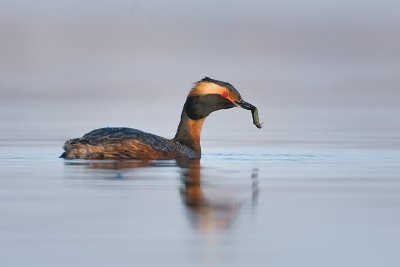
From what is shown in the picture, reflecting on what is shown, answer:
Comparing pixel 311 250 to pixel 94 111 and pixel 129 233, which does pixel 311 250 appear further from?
pixel 94 111

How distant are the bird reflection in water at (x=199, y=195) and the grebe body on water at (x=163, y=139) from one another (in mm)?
286

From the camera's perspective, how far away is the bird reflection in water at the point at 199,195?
42.0 ft

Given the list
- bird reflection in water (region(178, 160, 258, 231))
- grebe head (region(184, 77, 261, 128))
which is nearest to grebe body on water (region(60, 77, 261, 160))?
grebe head (region(184, 77, 261, 128))

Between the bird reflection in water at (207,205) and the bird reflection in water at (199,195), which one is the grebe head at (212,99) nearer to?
the bird reflection in water at (199,195)

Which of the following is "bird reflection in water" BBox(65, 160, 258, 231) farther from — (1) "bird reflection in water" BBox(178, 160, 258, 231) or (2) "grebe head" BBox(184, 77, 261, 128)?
(2) "grebe head" BBox(184, 77, 261, 128)

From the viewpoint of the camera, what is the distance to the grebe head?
790 inches

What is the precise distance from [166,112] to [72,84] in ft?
48.8

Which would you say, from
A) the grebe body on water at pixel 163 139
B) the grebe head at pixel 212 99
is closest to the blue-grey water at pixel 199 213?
the grebe body on water at pixel 163 139

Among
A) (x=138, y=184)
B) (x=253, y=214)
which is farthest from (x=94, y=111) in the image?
(x=253, y=214)

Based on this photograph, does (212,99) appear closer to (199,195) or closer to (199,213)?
(199,195)

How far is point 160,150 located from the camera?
19250 millimetres

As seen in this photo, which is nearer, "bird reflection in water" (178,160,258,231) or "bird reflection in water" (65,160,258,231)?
"bird reflection in water" (178,160,258,231)

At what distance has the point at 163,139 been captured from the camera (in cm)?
1964

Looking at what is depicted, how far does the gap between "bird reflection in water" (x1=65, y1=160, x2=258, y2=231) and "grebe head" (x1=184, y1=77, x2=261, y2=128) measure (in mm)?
1204
